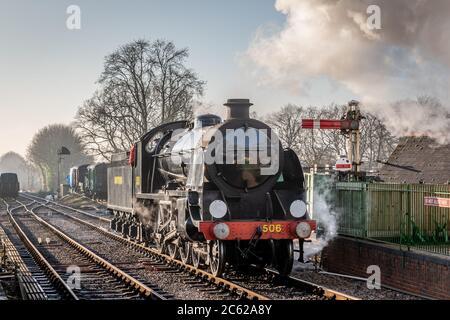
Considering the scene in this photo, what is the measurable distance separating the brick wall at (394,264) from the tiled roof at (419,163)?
14.6 ft

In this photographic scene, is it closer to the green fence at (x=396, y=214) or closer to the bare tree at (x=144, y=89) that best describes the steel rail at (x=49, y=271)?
the green fence at (x=396, y=214)

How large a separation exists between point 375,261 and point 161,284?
13.6 feet

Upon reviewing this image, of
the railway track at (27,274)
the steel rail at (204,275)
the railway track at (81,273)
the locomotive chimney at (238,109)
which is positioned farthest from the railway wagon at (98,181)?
the locomotive chimney at (238,109)

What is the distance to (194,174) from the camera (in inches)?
478

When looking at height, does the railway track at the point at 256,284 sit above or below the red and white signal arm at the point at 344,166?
below

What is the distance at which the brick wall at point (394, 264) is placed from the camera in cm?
1024

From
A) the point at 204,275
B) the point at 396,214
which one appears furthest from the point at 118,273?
the point at 396,214

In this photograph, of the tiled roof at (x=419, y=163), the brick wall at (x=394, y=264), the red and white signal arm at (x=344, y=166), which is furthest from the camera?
the tiled roof at (x=419, y=163)

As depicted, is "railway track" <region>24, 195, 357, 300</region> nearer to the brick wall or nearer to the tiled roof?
the brick wall

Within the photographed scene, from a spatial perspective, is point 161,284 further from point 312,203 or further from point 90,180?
point 90,180

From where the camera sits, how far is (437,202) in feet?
39.9

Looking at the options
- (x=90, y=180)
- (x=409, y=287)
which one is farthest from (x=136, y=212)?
(x=90, y=180)

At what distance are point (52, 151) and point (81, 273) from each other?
67453mm

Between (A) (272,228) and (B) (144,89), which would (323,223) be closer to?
(A) (272,228)
